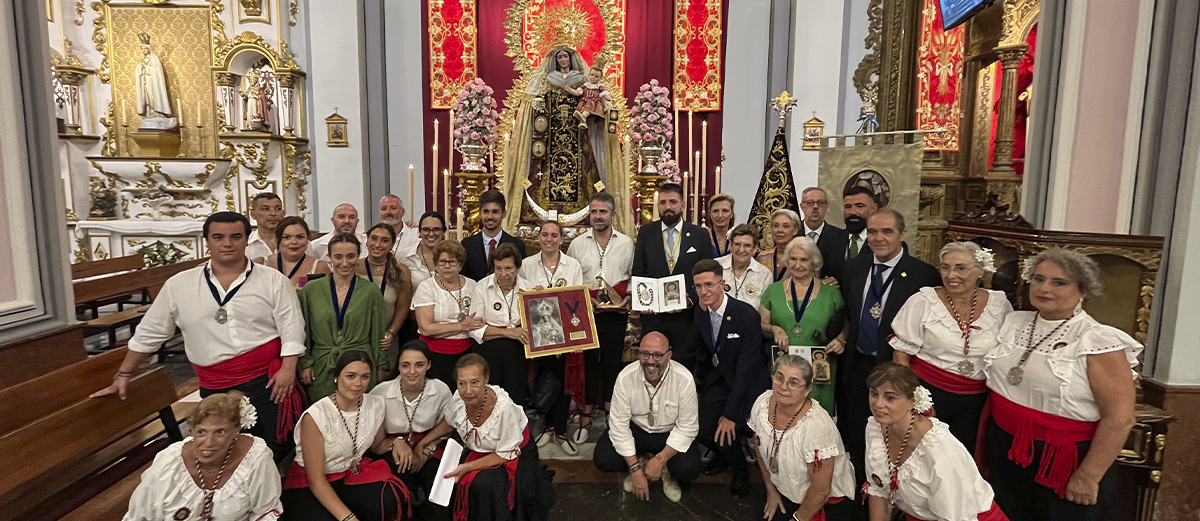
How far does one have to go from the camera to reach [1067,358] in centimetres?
260

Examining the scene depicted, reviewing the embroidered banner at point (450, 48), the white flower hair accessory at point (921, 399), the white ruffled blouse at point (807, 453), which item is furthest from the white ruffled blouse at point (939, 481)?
the embroidered banner at point (450, 48)

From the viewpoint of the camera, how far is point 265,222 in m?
4.62

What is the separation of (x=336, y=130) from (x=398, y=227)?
15.7 ft

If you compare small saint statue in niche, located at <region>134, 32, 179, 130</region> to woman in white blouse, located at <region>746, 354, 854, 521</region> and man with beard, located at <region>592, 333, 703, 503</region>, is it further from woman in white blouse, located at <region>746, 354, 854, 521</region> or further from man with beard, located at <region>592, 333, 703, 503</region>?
woman in white blouse, located at <region>746, 354, 854, 521</region>

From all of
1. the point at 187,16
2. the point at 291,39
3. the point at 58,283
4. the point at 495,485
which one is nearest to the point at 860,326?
the point at 495,485

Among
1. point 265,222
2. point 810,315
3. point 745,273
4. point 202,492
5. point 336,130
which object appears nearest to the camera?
point 202,492

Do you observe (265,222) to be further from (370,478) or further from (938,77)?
(938,77)

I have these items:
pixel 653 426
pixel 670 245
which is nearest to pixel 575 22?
pixel 670 245

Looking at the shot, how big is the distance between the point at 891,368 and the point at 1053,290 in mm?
793

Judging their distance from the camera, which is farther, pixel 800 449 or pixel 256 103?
pixel 256 103

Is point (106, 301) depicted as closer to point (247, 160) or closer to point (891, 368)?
point (247, 160)

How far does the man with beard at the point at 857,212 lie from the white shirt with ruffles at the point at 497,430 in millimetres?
2519

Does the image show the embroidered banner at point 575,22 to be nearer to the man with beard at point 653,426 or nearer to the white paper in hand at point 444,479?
the man with beard at point 653,426

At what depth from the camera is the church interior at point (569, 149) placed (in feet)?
10.9
